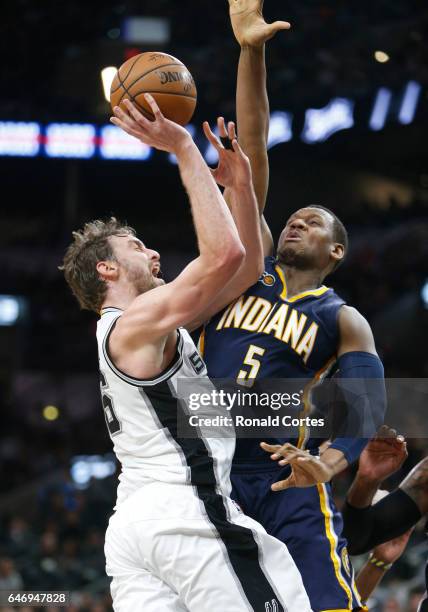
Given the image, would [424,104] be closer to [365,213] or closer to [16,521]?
[365,213]

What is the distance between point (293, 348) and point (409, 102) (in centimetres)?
1473

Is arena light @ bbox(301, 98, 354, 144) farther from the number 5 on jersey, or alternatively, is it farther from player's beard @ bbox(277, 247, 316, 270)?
the number 5 on jersey

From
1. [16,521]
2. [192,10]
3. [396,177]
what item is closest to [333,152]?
[396,177]

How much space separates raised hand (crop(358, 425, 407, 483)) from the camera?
14.5 ft

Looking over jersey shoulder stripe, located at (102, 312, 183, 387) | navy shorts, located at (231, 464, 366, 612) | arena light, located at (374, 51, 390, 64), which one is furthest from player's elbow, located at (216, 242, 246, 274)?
arena light, located at (374, 51, 390, 64)

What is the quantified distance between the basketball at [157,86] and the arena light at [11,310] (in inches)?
630

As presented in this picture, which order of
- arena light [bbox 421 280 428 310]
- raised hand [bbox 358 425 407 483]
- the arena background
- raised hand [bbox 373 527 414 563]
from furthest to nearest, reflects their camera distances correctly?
the arena background
arena light [bbox 421 280 428 310]
raised hand [bbox 373 527 414 563]
raised hand [bbox 358 425 407 483]

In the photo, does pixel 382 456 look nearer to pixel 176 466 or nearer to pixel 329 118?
pixel 176 466

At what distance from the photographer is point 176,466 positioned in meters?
3.48

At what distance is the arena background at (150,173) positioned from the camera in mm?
15992

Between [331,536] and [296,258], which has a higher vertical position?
[296,258]

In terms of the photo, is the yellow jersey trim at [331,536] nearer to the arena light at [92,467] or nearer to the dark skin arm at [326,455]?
the dark skin arm at [326,455]

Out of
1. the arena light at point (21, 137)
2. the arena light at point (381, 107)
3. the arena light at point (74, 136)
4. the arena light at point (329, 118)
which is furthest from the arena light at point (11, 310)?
the arena light at point (381, 107)

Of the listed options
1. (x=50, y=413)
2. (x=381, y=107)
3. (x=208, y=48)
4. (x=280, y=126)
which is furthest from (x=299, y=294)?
(x=208, y=48)
